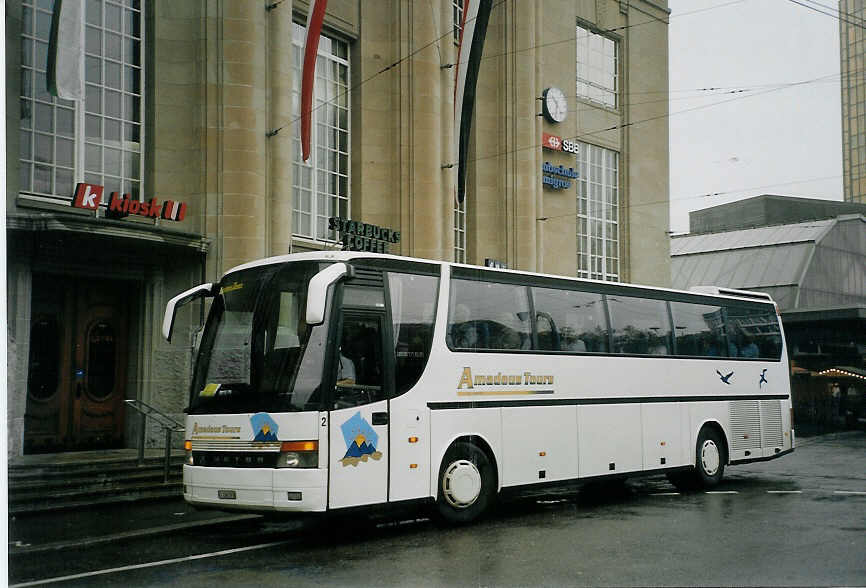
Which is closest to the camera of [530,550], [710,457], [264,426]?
[530,550]

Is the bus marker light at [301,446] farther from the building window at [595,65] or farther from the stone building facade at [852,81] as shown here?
the building window at [595,65]

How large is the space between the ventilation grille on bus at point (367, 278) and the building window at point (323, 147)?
10723mm

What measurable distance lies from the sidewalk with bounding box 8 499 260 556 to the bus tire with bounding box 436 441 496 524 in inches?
122

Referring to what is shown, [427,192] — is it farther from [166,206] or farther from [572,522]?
A: [572,522]

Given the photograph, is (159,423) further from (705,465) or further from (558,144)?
(558,144)

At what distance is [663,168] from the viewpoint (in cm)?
3309

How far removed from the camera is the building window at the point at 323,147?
75.2 ft

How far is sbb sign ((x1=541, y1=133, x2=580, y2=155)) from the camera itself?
30.3 m

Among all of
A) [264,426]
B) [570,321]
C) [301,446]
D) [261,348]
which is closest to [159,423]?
[261,348]

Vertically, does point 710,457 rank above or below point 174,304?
below

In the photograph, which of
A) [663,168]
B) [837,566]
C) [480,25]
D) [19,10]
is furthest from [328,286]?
[663,168]

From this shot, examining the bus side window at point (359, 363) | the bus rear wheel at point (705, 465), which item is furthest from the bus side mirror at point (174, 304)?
the bus rear wheel at point (705, 465)

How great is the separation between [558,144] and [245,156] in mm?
13558

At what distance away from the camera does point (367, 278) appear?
12016mm
